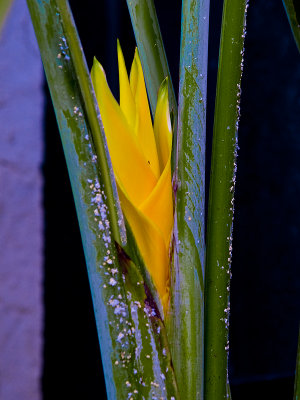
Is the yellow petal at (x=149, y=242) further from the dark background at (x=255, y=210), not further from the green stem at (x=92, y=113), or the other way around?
the dark background at (x=255, y=210)

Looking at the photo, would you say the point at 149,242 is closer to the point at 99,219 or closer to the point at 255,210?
the point at 99,219

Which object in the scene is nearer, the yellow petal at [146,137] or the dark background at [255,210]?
the yellow petal at [146,137]

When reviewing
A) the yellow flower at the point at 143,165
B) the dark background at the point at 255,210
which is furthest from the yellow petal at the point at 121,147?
the dark background at the point at 255,210

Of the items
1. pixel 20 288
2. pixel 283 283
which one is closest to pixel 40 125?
pixel 20 288

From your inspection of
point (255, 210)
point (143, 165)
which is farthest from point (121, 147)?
point (255, 210)

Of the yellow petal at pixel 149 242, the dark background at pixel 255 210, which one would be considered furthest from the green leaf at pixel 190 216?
the dark background at pixel 255 210

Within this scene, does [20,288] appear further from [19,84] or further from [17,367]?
[19,84]

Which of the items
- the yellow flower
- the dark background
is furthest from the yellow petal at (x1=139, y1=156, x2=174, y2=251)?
Result: the dark background

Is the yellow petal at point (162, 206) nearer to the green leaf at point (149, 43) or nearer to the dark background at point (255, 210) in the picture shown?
the green leaf at point (149, 43)

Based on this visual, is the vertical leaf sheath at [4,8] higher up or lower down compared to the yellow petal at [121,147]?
higher up
